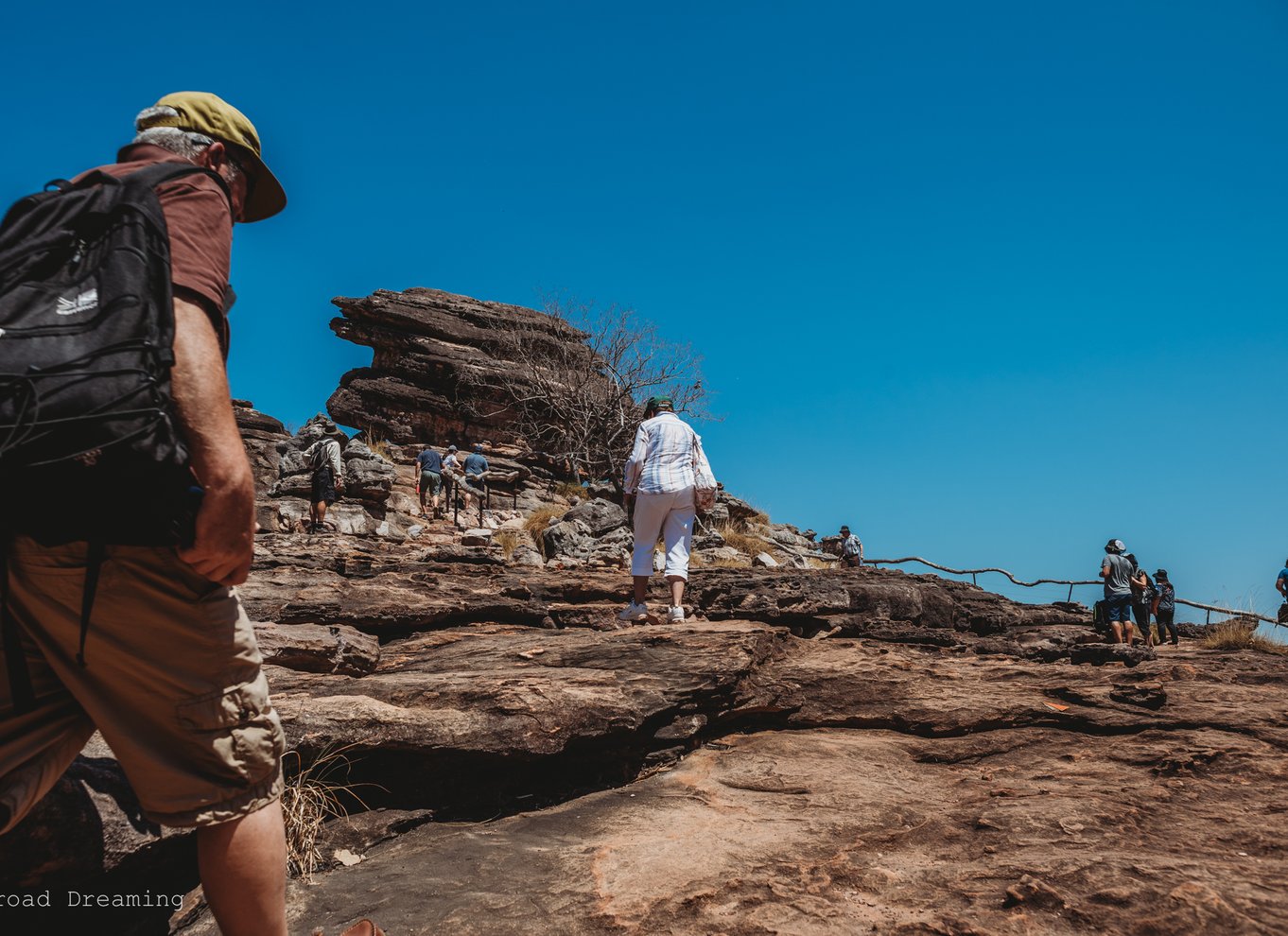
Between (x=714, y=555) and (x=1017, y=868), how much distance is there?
13129 mm

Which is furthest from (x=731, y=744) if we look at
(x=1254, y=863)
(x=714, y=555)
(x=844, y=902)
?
(x=714, y=555)

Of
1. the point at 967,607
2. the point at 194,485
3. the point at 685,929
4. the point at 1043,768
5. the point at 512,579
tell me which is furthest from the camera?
the point at 967,607

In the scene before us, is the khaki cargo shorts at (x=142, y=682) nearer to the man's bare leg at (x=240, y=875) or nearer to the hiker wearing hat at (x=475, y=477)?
the man's bare leg at (x=240, y=875)

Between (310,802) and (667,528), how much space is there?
4212mm

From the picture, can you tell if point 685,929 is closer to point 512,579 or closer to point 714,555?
point 512,579

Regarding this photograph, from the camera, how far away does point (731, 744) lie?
4.84 metres

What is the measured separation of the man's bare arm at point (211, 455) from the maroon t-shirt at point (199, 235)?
0.05 meters

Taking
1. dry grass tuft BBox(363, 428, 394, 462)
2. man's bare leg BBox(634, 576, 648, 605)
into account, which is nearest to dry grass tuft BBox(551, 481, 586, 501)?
dry grass tuft BBox(363, 428, 394, 462)

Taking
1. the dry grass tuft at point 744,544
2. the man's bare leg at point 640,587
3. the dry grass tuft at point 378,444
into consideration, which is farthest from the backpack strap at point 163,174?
the dry grass tuft at point 378,444

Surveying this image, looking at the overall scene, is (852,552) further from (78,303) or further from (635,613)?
(78,303)

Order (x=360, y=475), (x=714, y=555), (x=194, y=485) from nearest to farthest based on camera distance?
(x=194, y=485) < (x=714, y=555) < (x=360, y=475)

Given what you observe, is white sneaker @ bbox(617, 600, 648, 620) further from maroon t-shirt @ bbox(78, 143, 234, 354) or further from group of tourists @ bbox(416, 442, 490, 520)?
group of tourists @ bbox(416, 442, 490, 520)

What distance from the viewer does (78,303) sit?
1.73 m

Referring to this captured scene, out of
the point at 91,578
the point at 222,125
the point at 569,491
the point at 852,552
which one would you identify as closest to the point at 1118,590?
the point at 852,552
